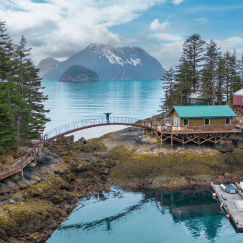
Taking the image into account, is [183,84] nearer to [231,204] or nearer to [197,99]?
[197,99]

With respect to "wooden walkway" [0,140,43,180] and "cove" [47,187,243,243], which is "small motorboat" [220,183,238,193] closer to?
"cove" [47,187,243,243]

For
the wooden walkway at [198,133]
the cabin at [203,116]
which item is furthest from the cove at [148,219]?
the cabin at [203,116]

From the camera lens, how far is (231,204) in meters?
26.2

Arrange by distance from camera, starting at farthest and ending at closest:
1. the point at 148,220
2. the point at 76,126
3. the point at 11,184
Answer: the point at 76,126 → the point at 148,220 → the point at 11,184

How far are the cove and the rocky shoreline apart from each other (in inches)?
53.9

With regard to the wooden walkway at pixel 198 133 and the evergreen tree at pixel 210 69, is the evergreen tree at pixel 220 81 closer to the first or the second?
the evergreen tree at pixel 210 69

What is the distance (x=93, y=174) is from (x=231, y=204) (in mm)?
17864

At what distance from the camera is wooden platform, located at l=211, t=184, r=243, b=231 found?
2322 centimetres

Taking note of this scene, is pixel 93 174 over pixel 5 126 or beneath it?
beneath

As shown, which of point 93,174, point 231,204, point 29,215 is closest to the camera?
point 29,215

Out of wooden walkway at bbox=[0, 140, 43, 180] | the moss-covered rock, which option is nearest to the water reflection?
the moss-covered rock

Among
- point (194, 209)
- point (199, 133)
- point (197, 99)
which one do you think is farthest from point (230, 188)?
point (197, 99)

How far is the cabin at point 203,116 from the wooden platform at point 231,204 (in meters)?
11.5

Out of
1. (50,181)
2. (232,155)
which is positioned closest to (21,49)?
(50,181)
